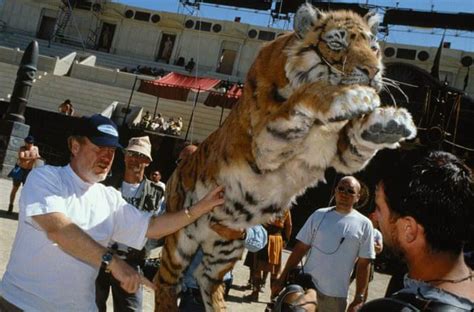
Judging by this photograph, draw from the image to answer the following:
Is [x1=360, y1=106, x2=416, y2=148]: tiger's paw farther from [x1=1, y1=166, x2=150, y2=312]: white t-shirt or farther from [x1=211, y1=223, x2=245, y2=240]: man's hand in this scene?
[x1=1, y1=166, x2=150, y2=312]: white t-shirt

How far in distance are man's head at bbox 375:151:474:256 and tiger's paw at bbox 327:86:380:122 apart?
0.63m

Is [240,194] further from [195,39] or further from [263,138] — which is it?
[195,39]

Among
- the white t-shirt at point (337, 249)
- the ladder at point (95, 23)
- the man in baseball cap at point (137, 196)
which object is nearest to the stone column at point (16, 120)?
the man in baseball cap at point (137, 196)

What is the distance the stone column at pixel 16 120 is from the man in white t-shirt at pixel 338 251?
A: 9878 mm

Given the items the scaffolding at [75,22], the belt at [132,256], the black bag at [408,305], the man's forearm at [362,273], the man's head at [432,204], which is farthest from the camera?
the scaffolding at [75,22]

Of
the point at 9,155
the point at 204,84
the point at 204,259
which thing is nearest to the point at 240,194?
the point at 204,259

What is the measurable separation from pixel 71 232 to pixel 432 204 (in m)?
1.47

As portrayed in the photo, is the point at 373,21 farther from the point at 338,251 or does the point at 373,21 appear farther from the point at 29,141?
the point at 29,141

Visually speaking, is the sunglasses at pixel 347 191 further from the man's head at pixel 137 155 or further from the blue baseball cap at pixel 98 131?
the blue baseball cap at pixel 98 131

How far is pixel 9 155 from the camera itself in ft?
37.9

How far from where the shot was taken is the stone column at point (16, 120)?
37.7 feet

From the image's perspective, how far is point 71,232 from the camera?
6.40 ft

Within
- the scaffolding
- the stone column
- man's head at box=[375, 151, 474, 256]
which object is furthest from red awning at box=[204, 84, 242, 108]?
the scaffolding

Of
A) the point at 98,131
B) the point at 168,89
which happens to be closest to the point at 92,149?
→ the point at 98,131
